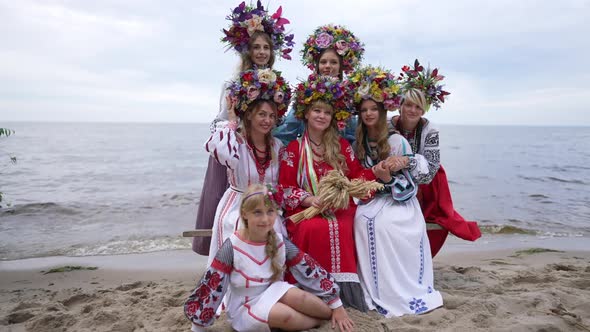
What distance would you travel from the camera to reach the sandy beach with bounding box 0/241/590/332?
367 cm

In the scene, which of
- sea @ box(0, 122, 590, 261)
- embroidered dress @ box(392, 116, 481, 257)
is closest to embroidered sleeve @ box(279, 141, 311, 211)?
embroidered dress @ box(392, 116, 481, 257)

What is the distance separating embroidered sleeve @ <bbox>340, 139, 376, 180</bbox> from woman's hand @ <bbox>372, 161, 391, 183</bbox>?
0.16ft

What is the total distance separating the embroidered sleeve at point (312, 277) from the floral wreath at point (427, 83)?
2.12 m

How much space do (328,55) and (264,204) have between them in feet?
7.93

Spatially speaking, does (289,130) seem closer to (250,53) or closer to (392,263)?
(250,53)

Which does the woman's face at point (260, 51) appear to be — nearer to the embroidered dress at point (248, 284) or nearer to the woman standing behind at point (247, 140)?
the woman standing behind at point (247, 140)

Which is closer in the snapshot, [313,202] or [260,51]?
[313,202]

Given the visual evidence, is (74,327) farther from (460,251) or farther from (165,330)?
(460,251)

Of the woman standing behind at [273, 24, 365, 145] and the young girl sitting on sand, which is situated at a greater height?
the woman standing behind at [273, 24, 365, 145]

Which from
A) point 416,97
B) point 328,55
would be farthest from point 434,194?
point 328,55

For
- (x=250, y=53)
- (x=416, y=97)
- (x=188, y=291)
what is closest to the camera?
(x=416, y=97)

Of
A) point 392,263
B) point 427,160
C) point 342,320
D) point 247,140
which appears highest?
point 247,140

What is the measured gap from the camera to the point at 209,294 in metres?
3.28

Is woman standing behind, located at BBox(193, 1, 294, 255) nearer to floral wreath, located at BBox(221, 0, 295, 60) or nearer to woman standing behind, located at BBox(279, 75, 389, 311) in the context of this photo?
floral wreath, located at BBox(221, 0, 295, 60)
